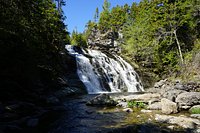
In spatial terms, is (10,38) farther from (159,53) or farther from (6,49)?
(159,53)

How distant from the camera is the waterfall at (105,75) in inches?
1176

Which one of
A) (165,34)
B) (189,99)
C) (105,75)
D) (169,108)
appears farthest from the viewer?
(165,34)

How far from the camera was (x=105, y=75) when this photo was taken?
103ft

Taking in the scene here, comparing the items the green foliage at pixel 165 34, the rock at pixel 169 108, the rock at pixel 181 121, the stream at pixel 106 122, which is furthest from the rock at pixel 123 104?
the green foliage at pixel 165 34

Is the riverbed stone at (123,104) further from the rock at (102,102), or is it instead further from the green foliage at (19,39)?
the green foliage at (19,39)

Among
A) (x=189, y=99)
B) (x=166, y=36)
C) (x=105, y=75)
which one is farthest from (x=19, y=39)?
(x=166, y=36)

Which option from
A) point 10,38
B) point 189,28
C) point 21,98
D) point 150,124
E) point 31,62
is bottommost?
point 150,124

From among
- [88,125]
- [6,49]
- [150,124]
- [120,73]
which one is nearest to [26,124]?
[88,125]

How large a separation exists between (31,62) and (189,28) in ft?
87.9

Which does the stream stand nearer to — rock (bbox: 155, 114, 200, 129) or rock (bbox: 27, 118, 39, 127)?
rock (bbox: 155, 114, 200, 129)

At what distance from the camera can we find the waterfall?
29859 millimetres

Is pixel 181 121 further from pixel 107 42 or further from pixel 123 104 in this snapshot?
pixel 107 42

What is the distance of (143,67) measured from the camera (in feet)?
125

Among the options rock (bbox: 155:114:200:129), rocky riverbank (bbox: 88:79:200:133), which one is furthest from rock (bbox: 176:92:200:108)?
rock (bbox: 155:114:200:129)
